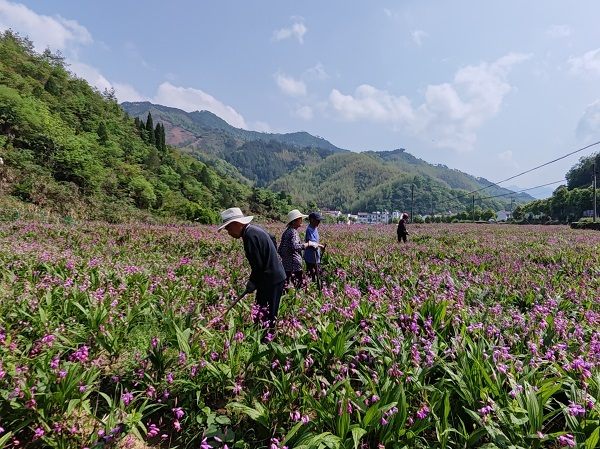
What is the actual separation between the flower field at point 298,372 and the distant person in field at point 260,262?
1.19 ft

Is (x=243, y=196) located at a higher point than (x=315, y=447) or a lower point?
higher

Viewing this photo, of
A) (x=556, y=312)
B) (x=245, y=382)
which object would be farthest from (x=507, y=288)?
(x=245, y=382)

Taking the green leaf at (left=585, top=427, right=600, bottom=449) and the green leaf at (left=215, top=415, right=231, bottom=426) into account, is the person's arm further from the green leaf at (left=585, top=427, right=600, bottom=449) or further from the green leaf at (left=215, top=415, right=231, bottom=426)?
the green leaf at (left=585, top=427, right=600, bottom=449)

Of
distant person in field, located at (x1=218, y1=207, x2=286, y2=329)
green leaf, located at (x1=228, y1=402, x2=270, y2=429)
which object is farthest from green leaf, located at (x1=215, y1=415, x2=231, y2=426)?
distant person in field, located at (x1=218, y1=207, x2=286, y2=329)

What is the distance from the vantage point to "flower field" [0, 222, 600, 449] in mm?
2732

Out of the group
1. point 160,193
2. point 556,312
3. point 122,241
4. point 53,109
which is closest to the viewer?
point 556,312

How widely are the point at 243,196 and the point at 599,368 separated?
60545 mm

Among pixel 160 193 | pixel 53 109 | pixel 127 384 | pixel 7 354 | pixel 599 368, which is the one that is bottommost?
pixel 127 384

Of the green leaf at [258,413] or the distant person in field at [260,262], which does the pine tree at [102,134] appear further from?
the green leaf at [258,413]

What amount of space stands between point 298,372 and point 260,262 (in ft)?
4.94

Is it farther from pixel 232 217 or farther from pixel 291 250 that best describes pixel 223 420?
pixel 291 250

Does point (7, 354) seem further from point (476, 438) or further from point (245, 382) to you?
point (476, 438)

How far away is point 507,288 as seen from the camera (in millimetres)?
6918

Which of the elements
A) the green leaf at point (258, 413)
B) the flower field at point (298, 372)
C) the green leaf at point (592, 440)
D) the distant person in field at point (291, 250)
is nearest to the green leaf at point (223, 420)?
the flower field at point (298, 372)
